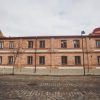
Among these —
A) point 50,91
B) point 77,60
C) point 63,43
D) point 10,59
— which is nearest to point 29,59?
point 10,59

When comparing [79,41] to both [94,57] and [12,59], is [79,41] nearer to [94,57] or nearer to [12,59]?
[94,57]

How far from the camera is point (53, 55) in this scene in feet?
98.4

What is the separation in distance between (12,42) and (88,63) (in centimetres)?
1518

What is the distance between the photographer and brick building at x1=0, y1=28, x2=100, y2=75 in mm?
29516

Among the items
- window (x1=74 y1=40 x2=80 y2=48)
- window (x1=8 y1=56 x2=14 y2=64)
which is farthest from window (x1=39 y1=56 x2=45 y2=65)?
window (x1=74 y1=40 x2=80 y2=48)

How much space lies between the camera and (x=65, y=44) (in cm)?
3045

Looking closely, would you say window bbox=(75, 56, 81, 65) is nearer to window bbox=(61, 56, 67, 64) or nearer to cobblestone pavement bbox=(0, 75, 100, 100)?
window bbox=(61, 56, 67, 64)

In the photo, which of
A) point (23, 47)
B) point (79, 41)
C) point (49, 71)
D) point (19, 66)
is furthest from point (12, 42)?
point (79, 41)

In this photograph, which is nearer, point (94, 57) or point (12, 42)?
point (94, 57)

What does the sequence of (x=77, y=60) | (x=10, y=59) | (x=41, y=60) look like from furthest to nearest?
1. (x=10, y=59)
2. (x=41, y=60)
3. (x=77, y=60)

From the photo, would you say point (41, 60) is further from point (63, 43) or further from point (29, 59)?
point (63, 43)

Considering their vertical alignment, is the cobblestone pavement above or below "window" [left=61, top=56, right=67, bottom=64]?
below

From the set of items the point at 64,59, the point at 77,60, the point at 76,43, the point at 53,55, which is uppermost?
the point at 76,43

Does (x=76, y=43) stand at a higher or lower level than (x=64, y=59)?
higher
